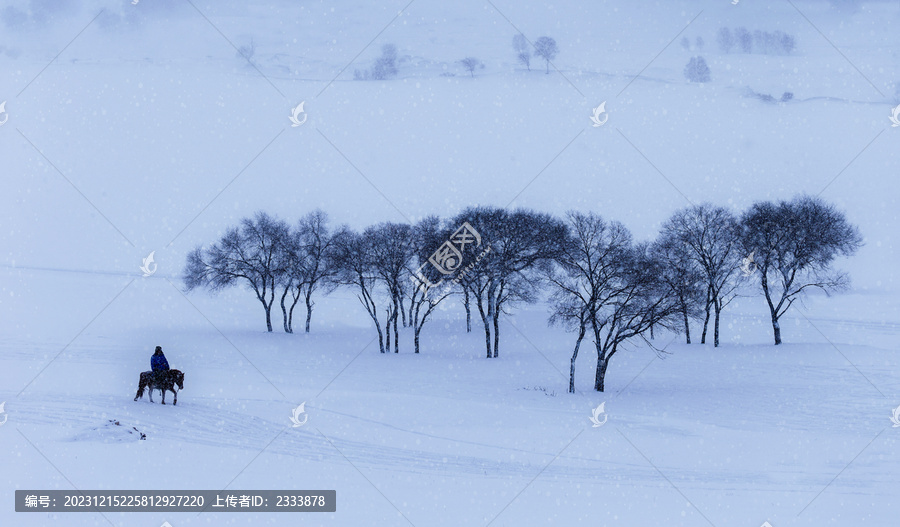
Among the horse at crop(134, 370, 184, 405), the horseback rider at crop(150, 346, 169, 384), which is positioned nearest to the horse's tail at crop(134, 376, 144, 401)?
the horse at crop(134, 370, 184, 405)

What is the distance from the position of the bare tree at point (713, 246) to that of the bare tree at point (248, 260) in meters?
35.2

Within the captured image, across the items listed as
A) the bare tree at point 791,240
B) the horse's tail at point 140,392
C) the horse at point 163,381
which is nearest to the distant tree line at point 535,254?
the bare tree at point 791,240

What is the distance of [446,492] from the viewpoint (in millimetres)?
15531

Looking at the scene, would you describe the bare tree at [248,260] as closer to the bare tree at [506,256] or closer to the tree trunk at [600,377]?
the bare tree at [506,256]

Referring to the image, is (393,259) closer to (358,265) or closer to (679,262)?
(358,265)

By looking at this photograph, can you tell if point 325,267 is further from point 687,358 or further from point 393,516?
point 393,516

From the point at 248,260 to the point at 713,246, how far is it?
40.8m

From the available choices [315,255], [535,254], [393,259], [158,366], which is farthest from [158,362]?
[315,255]

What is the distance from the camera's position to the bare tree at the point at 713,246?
51625 mm

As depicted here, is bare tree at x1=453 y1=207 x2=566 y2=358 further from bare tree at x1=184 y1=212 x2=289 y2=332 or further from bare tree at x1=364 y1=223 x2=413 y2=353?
bare tree at x1=184 y1=212 x2=289 y2=332

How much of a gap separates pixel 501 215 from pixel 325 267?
1612cm

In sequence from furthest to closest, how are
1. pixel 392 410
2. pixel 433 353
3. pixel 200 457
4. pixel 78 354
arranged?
pixel 433 353, pixel 78 354, pixel 392 410, pixel 200 457

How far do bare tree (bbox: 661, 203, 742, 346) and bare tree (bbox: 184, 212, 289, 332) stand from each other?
35.2m

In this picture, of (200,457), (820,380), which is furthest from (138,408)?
(820,380)
